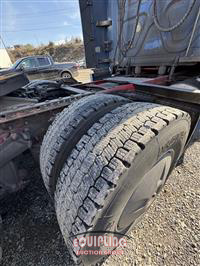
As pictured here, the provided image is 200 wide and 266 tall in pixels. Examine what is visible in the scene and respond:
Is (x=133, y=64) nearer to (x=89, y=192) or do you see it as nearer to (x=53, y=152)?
(x=53, y=152)

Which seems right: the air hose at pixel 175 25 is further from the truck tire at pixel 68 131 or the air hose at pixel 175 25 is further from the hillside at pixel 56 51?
the hillside at pixel 56 51

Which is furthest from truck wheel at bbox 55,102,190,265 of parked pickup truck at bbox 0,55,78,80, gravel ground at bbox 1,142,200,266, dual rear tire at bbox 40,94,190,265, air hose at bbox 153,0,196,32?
parked pickup truck at bbox 0,55,78,80

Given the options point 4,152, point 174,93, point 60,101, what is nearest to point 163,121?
point 174,93

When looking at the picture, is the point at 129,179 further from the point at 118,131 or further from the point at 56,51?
the point at 56,51

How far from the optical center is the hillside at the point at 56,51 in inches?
1342

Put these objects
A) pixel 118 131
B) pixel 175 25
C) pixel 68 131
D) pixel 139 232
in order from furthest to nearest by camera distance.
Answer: pixel 175 25 → pixel 139 232 → pixel 68 131 → pixel 118 131

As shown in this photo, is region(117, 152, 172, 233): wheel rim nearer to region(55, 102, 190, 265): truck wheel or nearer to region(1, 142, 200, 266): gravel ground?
region(55, 102, 190, 265): truck wheel

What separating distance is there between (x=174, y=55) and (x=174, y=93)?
27.8 inches

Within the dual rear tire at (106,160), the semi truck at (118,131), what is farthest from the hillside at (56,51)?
the dual rear tire at (106,160)

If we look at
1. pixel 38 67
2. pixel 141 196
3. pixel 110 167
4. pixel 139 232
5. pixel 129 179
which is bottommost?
pixel 139 232

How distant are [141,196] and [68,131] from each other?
77 cm

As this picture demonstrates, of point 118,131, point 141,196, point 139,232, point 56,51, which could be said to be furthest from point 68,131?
point 56,51

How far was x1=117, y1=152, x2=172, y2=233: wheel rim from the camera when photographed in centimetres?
115

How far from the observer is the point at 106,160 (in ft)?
2.94
